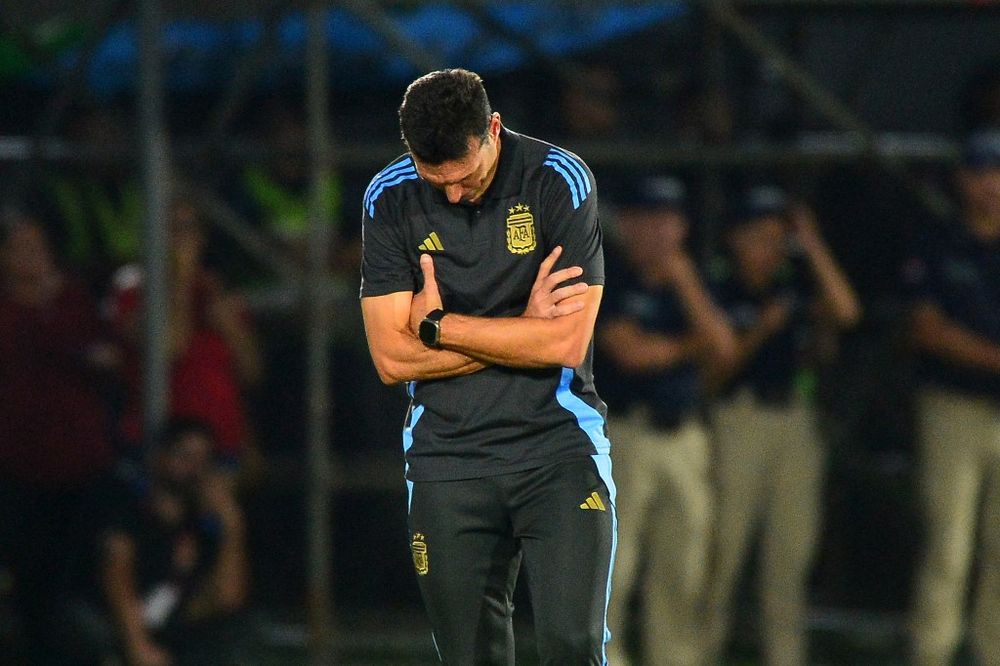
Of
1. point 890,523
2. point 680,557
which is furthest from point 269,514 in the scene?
point 890,523

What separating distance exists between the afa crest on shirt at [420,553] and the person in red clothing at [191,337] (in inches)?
108

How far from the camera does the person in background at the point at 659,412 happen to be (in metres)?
6.31

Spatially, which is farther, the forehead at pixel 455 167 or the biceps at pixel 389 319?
the biceps at pixel 389 319

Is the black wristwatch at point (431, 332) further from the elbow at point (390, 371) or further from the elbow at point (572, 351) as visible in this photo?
the elbow at point (572, 351)

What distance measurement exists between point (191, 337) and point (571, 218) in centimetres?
328

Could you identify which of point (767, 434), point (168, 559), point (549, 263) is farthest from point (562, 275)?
point (168, 559)

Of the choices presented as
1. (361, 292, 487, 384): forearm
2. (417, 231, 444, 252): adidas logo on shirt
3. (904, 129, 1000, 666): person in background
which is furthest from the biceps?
(904, 129, 1000, 666): person in background

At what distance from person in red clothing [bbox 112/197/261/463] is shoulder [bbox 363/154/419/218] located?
9.14 feet

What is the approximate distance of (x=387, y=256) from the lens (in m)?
3.99

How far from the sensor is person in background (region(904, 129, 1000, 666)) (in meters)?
6.20

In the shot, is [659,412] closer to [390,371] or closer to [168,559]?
[168,559]

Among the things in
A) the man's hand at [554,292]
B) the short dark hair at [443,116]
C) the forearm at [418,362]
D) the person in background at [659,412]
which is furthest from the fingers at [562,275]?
the person in background at [659,412]

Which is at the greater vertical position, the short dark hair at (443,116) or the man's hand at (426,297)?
the short dark hair at (443,116)

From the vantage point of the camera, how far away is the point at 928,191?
6.71 metres
